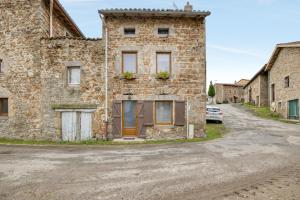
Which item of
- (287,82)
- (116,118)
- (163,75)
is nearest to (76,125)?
(116,118)

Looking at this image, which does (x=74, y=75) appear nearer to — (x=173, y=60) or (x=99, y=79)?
(x=99, y=79)

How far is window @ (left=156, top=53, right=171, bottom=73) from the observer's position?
13622 millimetres

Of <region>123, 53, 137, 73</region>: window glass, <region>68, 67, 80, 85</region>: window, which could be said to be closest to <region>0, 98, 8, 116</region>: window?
<region>68, 67, 80, 85</region>: window

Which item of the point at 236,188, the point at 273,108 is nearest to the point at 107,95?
the point at 236,188

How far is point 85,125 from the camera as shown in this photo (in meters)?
13.3

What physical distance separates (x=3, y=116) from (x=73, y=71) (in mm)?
4881

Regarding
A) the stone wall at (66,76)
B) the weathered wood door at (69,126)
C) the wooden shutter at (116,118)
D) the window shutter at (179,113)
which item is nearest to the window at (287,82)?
the window shutter at (179,113)

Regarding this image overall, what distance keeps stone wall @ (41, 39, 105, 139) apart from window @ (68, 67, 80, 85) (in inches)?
10.4

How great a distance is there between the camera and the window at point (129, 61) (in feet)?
44.6

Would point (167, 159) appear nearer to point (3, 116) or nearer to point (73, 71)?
point (73, 71)

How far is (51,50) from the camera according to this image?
43.8 feet

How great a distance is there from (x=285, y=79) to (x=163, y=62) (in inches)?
653

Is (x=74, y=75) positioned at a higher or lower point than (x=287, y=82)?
lower

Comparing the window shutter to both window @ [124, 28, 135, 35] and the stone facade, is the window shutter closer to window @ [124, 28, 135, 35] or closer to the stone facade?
window @ [124, 28, 135, 35]
